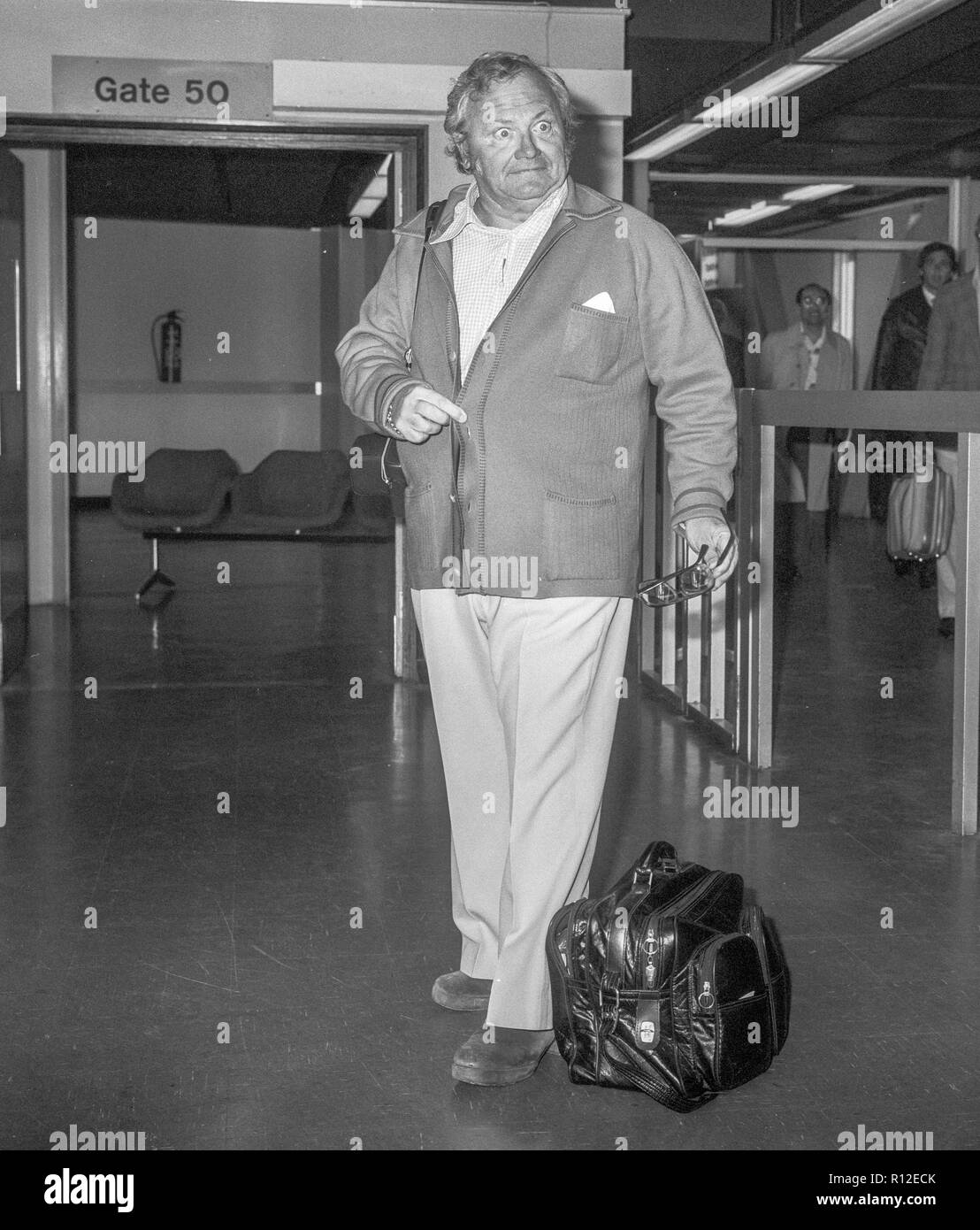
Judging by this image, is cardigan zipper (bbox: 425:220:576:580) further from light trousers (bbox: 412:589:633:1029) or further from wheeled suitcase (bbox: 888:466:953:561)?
wheeled suitcase (bbox: 888:466:953:561)

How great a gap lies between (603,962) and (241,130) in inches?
173

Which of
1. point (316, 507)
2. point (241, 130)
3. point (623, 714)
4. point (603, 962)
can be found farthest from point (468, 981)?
point (316, 507)

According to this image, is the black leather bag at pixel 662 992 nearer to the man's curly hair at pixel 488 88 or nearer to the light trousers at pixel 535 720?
the light trousers at pixel 535 720

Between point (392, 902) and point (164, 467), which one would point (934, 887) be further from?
point (164, 467)

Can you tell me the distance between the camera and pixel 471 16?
590 centimetres

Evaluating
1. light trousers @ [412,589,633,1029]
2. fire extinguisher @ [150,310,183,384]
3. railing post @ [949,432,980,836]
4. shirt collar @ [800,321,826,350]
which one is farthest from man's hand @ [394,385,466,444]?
fire extinguisher @ [150,310,183,384]

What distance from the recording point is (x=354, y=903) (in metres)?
3.41

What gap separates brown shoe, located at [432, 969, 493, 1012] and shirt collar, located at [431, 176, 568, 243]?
4.22 feet

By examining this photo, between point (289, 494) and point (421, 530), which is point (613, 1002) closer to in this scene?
point (421, 530)

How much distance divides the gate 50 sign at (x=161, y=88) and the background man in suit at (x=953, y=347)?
9.26 feet

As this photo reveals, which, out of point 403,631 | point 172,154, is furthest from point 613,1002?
point 172,154

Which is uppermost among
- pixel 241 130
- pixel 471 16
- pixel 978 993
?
pixel 471 16

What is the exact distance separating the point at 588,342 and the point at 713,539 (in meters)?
0.36

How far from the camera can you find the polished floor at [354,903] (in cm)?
237
